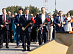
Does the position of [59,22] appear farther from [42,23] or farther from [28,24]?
[28,24]

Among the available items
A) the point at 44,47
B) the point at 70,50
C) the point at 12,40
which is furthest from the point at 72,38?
the point at 12,40

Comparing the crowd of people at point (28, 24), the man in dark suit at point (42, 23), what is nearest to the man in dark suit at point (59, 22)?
the crowd of people at point (28, 24)

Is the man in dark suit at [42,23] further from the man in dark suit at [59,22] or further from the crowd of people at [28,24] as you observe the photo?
the man in dark suit at [59,22]

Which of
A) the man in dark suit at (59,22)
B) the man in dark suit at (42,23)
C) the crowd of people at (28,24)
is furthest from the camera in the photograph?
the man in dark suit at (59,22)

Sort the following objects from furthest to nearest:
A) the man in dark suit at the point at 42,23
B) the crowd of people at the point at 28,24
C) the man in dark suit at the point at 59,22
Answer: the man in dark suit at the point at 59,22
the man in dark suit at the point at 42,23
the crowd of people at the point at 28,24

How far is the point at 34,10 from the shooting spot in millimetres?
89250

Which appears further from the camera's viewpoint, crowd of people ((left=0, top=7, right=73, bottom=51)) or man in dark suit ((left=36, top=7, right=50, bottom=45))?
man in dark suit ((left=36, top=7, right=50, bottom=45))

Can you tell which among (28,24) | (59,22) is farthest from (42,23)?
(59,22)

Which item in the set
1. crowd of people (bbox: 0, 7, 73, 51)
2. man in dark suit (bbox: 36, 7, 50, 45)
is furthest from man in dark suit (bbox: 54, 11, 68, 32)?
man in dark suit (bbox: 36, 7, 50, 45)

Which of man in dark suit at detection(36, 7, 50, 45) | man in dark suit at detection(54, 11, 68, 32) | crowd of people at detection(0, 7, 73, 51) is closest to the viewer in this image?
crowd of people at detection(0, 7, 73, 51)

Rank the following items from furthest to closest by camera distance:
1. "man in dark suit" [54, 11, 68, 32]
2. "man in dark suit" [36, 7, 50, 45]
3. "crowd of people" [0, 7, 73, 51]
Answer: "man in dark suit" [54, 11, 68, 32] → "man in dark suit" [36, 7, 50, 45] → "crowd of people" [0, 7, 73, 51]

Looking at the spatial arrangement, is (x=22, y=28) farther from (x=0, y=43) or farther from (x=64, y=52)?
(x=64, y=52)

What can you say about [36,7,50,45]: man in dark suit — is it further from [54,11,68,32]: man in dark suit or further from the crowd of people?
[54,11,68,32]: man in dark suit

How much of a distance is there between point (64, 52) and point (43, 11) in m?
7.20
